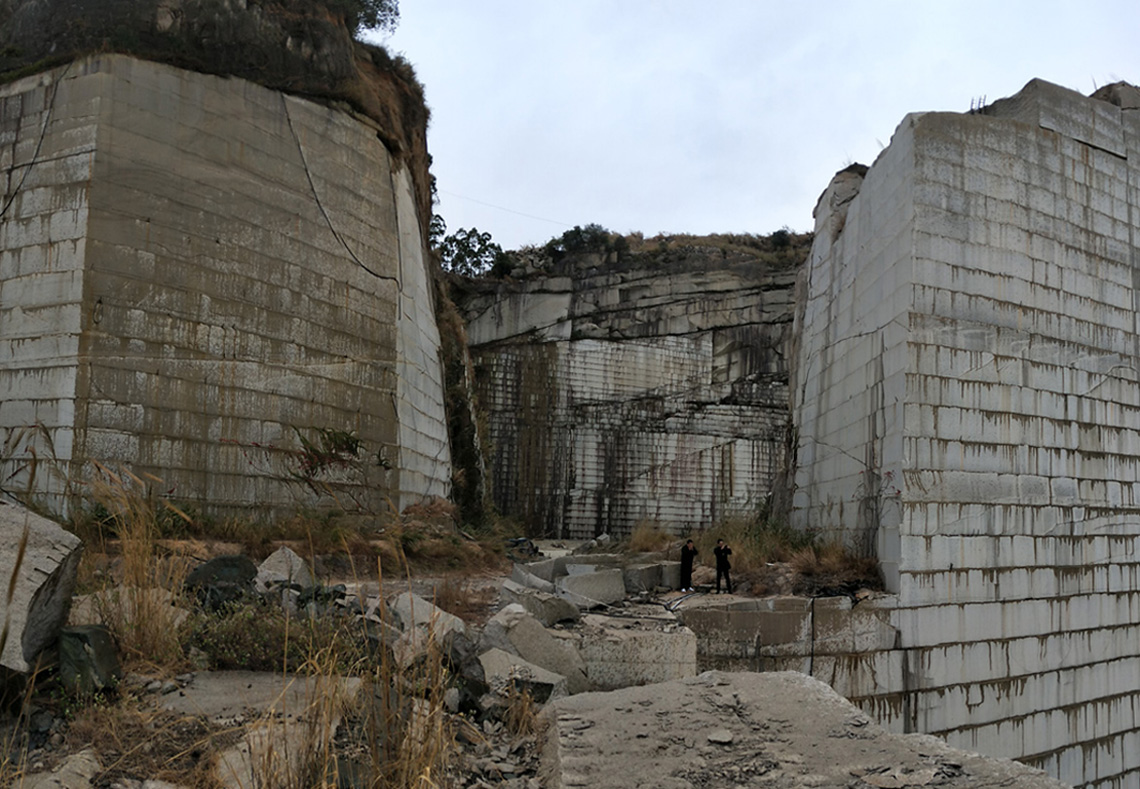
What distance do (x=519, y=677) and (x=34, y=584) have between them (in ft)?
8.18

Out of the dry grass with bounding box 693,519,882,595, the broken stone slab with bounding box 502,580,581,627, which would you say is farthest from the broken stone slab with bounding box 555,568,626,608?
the broken stone slab with bounding box 502,580,581,627

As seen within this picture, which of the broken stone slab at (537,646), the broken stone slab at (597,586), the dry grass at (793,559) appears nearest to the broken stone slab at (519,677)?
the broken stone slab at (537,646)

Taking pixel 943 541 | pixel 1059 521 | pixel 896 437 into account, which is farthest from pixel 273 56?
pixel 1059 521

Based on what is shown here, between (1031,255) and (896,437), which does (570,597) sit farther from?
(1031,255)

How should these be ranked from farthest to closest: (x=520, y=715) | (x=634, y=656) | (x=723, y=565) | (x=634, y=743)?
(x=723, y=565), (x=634, y=656), (x=520, y=715), (x=634, y=743)

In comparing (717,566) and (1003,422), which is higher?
(1003,422)

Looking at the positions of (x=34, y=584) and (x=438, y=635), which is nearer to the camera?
(x=34, y=584)

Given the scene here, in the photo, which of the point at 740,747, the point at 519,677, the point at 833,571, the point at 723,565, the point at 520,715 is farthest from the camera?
the point at 723,565

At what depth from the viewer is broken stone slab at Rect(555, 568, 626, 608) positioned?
30.4 feet

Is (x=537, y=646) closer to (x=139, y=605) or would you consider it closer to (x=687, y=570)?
(x=139, y=605)

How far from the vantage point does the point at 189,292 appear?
10320 millimetres

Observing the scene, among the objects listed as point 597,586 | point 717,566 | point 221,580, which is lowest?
point 597,586

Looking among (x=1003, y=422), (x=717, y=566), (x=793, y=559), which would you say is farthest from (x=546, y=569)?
(x=1003, y=422)

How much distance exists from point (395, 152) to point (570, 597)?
27.8 feet
